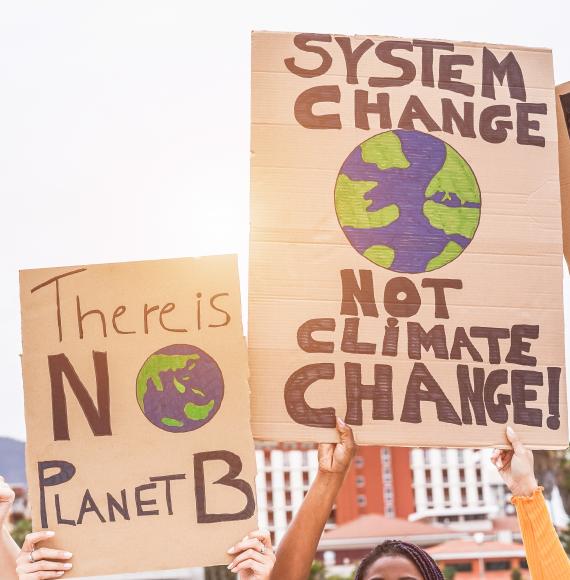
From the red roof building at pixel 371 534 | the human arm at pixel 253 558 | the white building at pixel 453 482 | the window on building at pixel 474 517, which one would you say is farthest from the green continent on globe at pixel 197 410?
the white building at pixel 453 482

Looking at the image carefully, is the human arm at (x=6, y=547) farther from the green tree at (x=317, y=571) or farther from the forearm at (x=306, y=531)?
the green tree at (x=317, y=571)

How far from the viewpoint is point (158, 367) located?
2740mm

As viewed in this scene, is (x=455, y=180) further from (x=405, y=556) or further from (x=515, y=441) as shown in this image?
(x=405, y=556)

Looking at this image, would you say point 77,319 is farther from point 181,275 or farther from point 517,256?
point 517,256

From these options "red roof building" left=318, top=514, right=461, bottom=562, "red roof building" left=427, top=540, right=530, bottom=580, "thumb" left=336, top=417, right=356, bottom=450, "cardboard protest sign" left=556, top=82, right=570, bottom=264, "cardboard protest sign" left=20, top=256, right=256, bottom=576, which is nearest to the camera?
"cardboard protest sign" left=20, top=256, right=256, bottom=576

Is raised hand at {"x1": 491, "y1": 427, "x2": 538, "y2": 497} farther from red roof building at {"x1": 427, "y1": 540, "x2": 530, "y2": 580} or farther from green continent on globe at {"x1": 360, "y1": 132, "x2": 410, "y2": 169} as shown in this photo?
red roof building at {"x1": 427, "y1": 540, "x2": 530, "y2": 580}

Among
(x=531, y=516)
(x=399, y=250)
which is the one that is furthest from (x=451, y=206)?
(x=531, y=516)

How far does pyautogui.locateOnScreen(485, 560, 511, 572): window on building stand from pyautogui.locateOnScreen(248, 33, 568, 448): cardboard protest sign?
69.3 meters

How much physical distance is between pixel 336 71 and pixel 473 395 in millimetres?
1027

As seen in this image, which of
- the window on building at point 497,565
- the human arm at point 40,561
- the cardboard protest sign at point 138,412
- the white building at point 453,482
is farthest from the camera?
the white building at point 453,482

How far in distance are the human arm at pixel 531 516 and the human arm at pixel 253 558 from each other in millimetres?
691

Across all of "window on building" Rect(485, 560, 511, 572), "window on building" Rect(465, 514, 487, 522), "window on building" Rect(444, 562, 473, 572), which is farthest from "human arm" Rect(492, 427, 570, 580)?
"window on building" Rect(465, 514, 487, 522)

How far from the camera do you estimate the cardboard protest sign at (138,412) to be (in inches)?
105

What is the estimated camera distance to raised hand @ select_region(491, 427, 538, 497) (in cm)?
282
